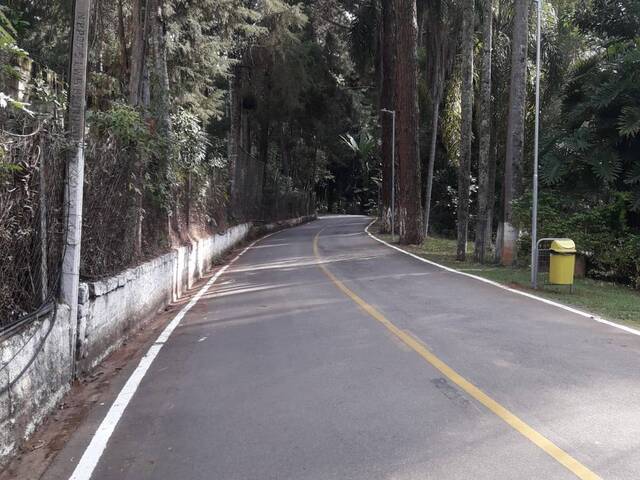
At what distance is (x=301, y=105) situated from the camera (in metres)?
38.1

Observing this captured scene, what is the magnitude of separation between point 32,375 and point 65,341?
107cm

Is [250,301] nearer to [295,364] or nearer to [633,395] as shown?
[295,364]

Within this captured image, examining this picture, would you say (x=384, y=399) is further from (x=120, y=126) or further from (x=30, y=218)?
(x=120, y=126)

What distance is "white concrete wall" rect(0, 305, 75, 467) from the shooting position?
500 centimetres

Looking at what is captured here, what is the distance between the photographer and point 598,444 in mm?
4875

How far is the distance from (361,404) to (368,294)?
23.2 feet

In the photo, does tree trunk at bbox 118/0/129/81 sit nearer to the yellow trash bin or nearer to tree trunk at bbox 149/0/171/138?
tree trunk at bbox 149/0/171/138

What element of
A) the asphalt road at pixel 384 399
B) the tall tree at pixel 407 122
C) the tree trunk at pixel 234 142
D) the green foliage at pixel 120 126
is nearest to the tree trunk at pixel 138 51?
the green foliage at pixel 120 126

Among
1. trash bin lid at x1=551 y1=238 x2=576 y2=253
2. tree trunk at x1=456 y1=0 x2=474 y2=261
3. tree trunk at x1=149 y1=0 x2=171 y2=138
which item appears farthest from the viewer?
tree trunk at x1=456 y1=0 x2=474 y2=261

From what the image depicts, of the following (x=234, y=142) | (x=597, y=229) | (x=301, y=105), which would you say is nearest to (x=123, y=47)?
(x=597, y=229)

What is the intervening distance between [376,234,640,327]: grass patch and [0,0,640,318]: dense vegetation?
90 centimetres

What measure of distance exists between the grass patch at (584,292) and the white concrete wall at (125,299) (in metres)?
7.33

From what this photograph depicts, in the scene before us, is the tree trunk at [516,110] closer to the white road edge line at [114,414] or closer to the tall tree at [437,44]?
the tall tree at [437,44]

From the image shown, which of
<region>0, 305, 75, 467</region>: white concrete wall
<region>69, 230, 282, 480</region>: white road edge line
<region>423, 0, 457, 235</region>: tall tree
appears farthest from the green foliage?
<region>423, 0, 457, 235</region>: tall tree
